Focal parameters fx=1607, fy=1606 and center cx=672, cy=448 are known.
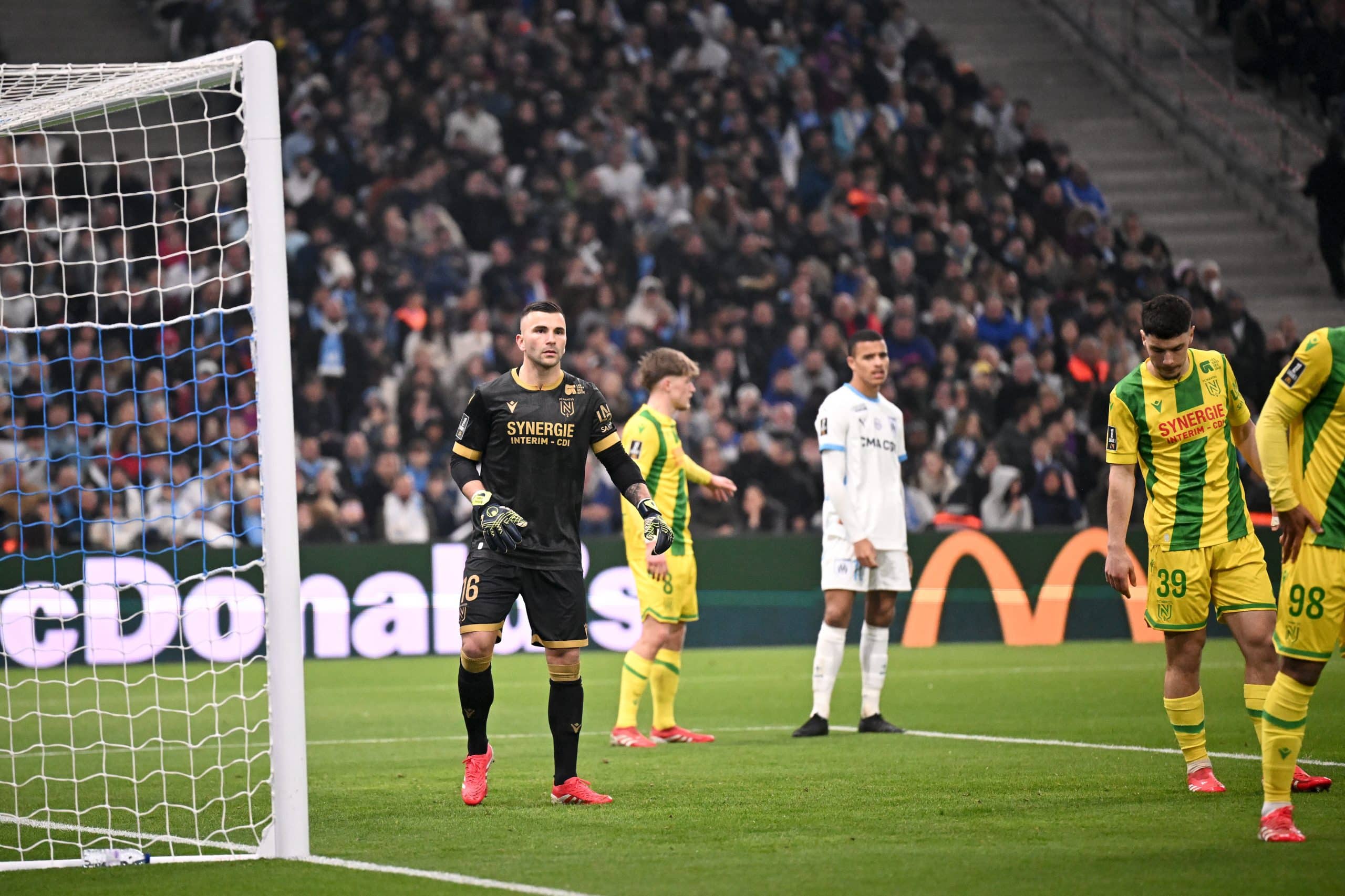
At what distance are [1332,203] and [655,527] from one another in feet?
56.0

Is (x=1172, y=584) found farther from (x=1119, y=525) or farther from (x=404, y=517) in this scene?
(x=404, y=517)

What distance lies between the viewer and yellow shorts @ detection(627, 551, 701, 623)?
32.6 ft

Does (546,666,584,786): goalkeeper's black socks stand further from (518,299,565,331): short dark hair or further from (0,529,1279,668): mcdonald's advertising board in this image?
(0,529,1279,668): mcdonald's advertising board

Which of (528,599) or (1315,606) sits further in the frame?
(528,599)

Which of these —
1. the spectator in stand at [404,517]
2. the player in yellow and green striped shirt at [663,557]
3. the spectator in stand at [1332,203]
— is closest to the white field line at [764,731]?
the player in yellow and green striped shirt at [663,557]

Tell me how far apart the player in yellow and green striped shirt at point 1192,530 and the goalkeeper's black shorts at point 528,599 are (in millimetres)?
2427

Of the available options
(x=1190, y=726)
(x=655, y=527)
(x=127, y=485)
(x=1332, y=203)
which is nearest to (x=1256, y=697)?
(x=1190, y=726)

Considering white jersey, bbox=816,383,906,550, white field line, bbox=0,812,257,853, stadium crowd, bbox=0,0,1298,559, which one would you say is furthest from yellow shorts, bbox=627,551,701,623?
stadium crowd, bbox=0,0,1298,559

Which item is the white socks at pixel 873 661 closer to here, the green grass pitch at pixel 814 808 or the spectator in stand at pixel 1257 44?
the green grass pitch at pixel 814 808

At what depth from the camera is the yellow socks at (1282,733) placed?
18.9 ft

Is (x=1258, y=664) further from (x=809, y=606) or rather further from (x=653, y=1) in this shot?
(x=653, y=1)

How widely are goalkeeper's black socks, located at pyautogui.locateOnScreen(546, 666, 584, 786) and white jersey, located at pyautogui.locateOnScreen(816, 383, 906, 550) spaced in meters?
3.20

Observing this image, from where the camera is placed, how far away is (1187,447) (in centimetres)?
716

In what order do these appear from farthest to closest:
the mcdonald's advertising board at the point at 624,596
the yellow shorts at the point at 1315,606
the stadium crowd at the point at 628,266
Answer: the stadium crowd at the point at 628,266
the mcdonald's advertising board at the point at 624,596
the yellow shorts at the point at 1315,606
